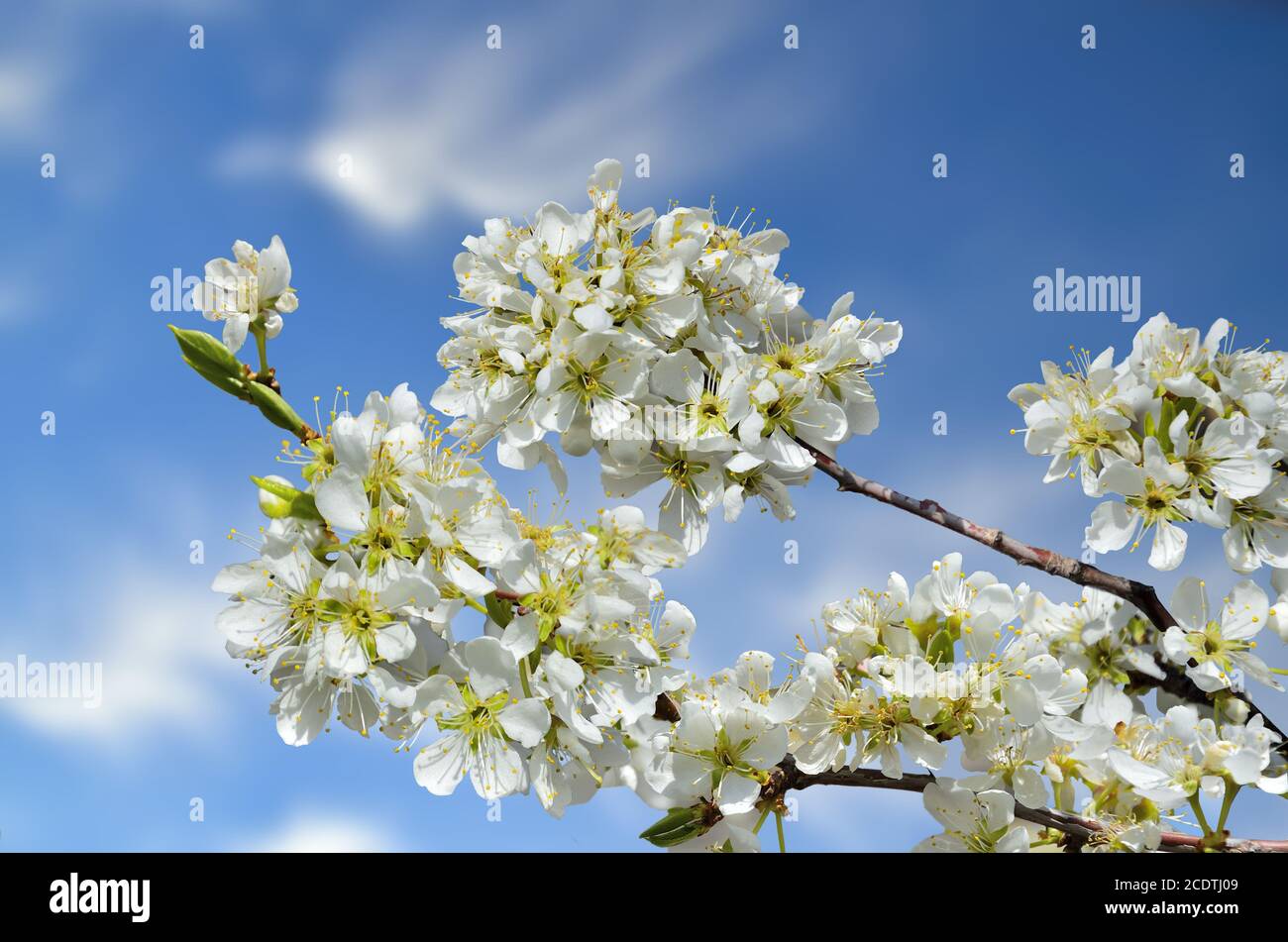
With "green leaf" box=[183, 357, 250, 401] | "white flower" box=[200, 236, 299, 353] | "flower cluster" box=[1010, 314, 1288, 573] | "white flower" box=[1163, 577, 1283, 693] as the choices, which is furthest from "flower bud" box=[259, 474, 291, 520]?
"white flower" box=[1163, 577, 1283, 693]

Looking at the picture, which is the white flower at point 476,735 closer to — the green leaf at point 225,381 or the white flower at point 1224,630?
the green leaf at point 225,381

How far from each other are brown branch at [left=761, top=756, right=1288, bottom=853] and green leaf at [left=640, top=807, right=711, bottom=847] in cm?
18

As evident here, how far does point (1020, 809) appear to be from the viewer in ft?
7.64

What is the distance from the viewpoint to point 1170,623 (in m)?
2.70

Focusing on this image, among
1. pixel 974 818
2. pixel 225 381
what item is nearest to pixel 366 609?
pixel 225 381

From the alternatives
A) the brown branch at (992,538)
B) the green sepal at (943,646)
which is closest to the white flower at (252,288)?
the brown branch at (992,538)

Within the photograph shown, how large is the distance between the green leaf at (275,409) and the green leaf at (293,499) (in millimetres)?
240

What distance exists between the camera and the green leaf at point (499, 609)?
77.7 inches

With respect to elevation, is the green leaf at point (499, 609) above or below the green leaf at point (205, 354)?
below
